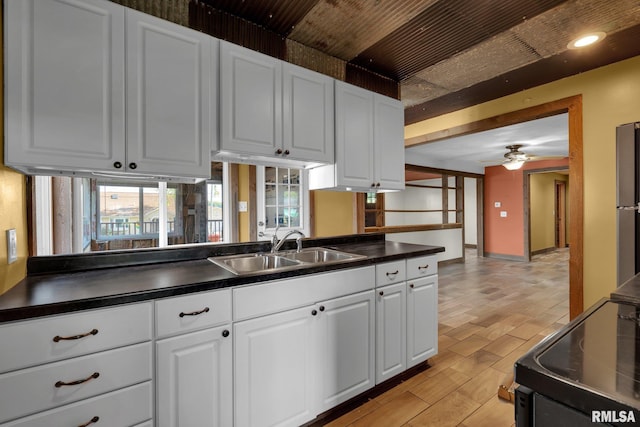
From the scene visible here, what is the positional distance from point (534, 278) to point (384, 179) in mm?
4511

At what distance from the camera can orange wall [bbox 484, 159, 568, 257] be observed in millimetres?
6895

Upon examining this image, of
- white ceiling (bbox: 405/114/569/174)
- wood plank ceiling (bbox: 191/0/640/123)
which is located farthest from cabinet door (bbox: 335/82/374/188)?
white ceiling (bbox: 405/114/569/174)

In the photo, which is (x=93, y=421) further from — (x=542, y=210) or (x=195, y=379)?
(x=542, y=210)

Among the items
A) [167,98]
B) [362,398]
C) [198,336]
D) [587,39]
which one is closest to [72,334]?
[198,336]

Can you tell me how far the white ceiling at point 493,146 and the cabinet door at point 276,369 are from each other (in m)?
3.70

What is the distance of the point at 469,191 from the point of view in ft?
29.9

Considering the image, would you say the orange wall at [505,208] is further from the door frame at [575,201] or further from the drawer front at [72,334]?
the drawer front at [72,334]

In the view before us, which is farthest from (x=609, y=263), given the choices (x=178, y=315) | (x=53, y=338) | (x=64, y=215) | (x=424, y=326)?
(x=64, y=215)

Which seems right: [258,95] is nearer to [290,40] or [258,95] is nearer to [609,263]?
[290,40]

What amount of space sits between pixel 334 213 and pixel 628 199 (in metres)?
2.11

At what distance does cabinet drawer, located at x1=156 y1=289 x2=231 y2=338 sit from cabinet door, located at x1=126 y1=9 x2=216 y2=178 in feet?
2.23

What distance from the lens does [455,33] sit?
6.79 feet

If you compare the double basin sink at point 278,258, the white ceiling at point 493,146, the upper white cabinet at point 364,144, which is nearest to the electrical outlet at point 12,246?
the double basin sink at point 278,258
